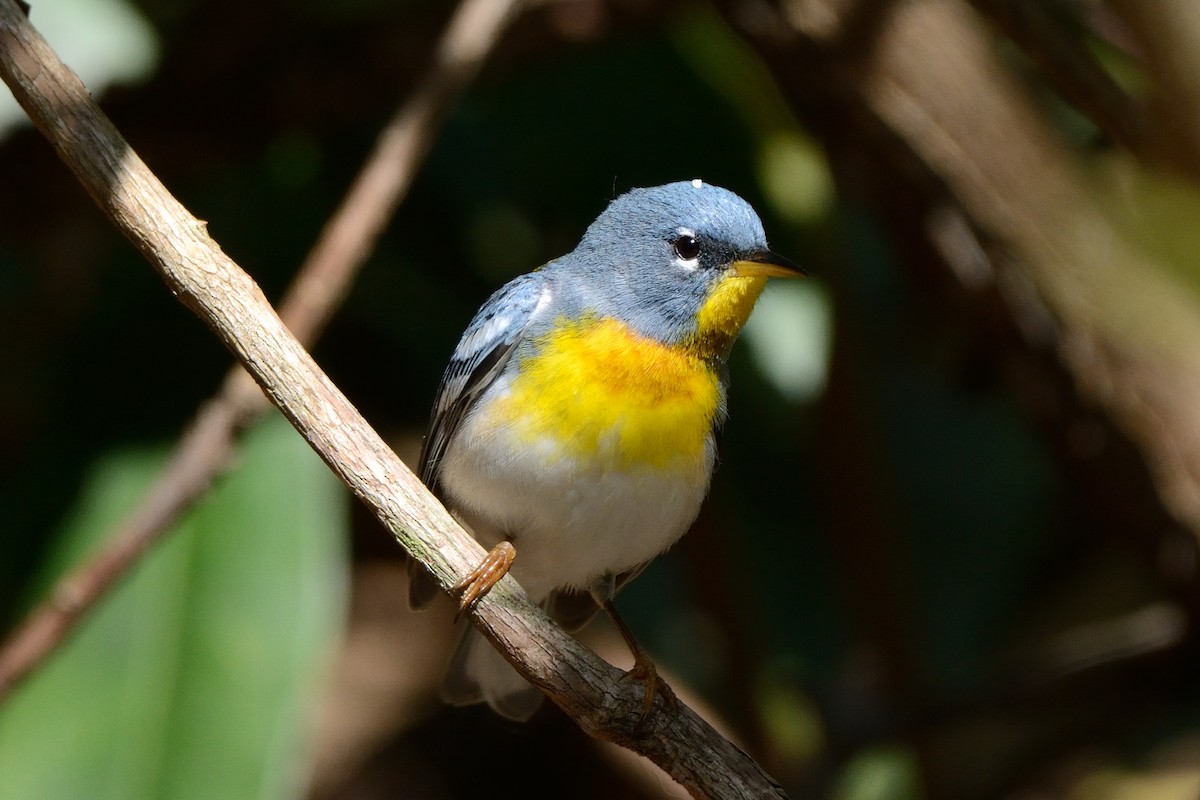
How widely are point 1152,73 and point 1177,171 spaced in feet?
0.19

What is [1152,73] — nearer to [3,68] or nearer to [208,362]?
[3,68]

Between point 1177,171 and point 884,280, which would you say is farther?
point 884,280

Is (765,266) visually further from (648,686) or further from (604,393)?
(648,686)

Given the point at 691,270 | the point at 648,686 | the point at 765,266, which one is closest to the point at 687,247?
the point at 691,270

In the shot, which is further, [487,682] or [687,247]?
[487,682]

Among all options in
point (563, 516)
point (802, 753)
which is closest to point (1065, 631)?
point (802, 753)

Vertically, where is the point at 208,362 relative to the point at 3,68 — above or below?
below

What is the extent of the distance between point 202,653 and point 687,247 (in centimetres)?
138

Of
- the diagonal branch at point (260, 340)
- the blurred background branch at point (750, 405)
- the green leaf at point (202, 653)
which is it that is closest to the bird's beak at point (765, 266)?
the blurred background branch at point (750, 405)

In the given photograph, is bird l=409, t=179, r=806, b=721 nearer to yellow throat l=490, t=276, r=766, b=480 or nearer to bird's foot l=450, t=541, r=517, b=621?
yellow throat l=490, t=276, r=766, b=480

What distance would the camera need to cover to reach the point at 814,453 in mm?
3916

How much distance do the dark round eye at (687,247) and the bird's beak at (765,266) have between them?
87mm

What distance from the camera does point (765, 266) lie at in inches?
97.6

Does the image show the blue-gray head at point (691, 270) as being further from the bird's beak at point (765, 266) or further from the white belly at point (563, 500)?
the white belly at point (563, 500)
